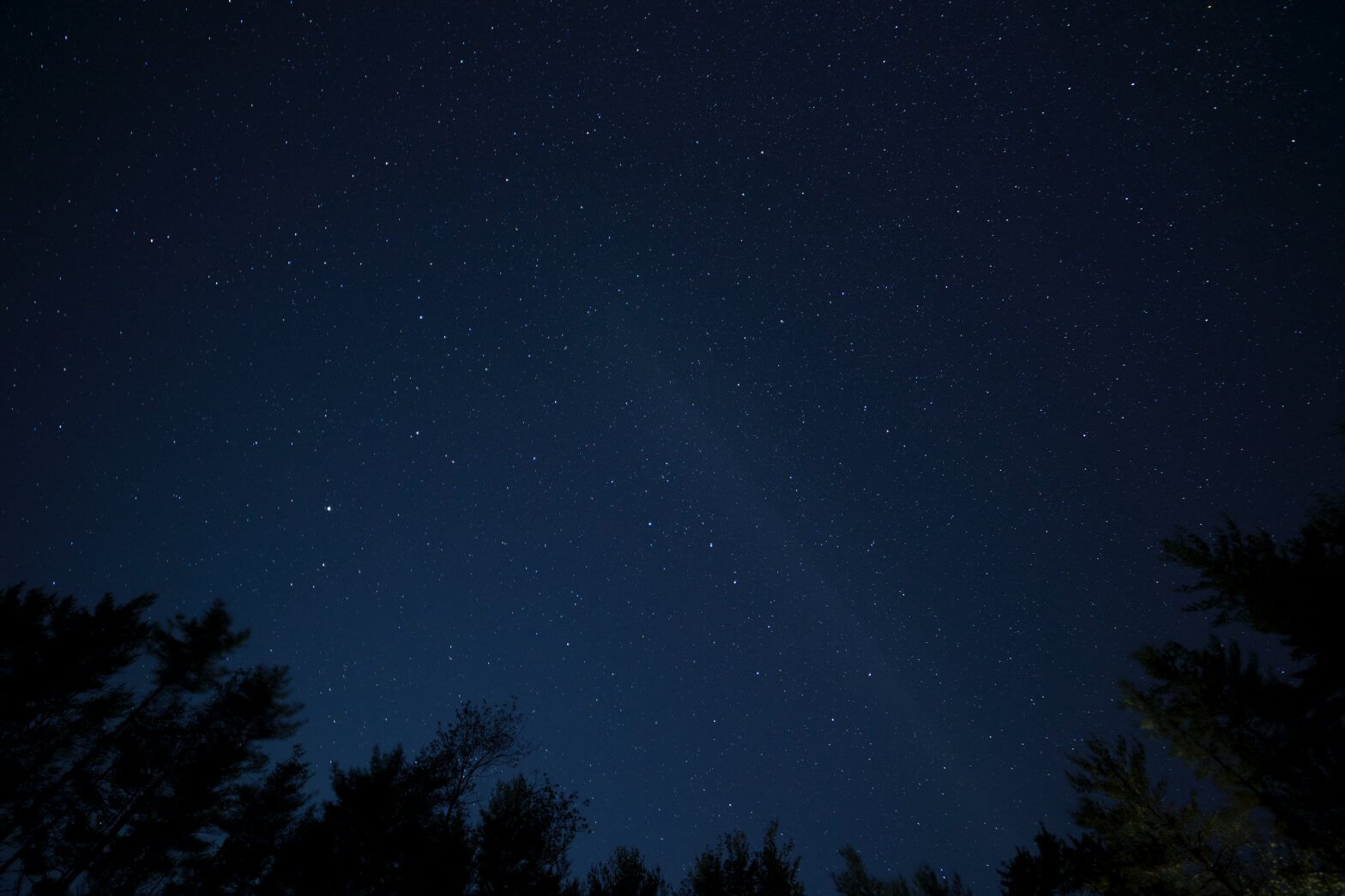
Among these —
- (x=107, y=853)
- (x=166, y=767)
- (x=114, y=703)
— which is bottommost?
(x=107, y=853)

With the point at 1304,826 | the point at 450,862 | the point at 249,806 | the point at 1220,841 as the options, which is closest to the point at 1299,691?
the point at 1304,826

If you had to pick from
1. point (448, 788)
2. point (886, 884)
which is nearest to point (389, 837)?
point (448, 788)

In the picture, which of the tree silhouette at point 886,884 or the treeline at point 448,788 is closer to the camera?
the treeline at point 448,788

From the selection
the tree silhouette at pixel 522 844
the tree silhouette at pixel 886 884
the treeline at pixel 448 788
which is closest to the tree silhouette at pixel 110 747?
the treeline at pixel 448 788

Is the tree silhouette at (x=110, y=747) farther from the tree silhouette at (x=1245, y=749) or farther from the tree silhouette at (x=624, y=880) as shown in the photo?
the tree silhouette at (x=1245, y=749)

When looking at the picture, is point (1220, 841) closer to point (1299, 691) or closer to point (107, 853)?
point (1299, 691)

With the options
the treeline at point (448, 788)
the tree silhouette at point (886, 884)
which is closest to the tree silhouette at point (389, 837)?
the treeline at point (448, 788)

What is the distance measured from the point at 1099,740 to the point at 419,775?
19630mm

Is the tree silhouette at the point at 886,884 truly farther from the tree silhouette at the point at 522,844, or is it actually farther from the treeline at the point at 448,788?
the tree silhouette at the point at 522,844

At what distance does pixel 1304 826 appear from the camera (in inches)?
376

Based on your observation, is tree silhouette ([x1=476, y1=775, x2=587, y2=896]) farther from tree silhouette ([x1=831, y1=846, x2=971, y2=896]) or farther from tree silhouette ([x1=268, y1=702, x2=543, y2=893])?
tree silhouette ([x1=831, y1=846, x2=971, y2=896])

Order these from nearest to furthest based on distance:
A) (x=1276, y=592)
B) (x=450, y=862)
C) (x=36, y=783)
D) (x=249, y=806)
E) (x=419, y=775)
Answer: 1. (x=1276, y=592)
2. (x=36, y=783)
3. (x=450, y=862)
4. (x=249, y=806)
5. (x=419, y=775)

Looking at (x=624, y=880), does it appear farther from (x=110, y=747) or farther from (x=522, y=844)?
(x=110, y=747)

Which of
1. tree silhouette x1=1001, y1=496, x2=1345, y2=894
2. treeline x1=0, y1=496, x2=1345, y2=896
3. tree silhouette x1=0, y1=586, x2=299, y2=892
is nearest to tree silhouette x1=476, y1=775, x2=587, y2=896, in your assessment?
treeline x1=0, y1=496, x2=1345, y2=896
